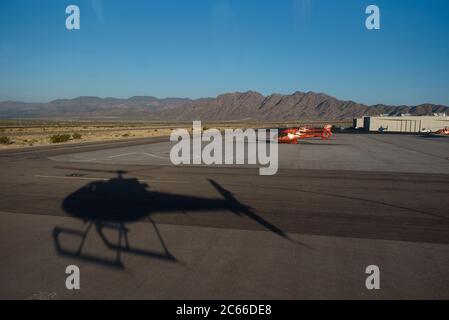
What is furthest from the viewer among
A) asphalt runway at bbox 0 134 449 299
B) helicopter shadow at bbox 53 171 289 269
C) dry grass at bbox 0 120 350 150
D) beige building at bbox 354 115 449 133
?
beige building at bbox 354 115 449 133

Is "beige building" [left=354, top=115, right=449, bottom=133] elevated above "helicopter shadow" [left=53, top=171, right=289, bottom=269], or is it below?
above

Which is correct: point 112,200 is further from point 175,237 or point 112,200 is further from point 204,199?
point 175,237

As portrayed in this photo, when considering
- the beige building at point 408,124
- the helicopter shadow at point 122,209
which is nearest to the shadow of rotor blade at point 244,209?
the helicopter shadow at point 122,209

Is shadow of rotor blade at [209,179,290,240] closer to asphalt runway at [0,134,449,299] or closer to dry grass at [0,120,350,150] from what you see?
asphalt runway at [0,134,449,299]

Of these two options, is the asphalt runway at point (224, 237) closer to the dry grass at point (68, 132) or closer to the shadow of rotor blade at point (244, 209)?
the shadow of rotor blade at point (244, 209)

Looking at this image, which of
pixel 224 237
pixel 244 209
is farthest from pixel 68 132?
pixel 224 237

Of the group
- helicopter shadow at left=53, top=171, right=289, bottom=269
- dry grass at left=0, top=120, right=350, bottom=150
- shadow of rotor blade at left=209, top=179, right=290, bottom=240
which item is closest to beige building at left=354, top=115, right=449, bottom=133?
dry grass at left=0, top=120, right=350, bottom=150

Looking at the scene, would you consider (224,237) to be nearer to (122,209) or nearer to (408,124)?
(122,209)
